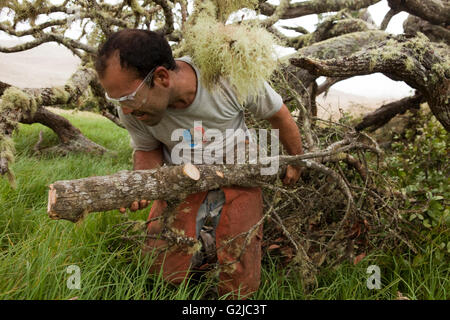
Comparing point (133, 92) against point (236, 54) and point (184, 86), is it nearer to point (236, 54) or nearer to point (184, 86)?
point (184, 86)

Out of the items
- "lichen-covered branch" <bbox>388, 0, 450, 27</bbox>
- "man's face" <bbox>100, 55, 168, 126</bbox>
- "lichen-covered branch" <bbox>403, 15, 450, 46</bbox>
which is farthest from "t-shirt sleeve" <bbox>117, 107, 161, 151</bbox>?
"lichen-covered branch" <bbox>403, 15, 450, 46</bbox>

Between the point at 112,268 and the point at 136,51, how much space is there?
48.3 inches

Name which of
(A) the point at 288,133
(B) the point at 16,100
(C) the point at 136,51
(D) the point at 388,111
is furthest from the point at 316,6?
(B) the point at 16,100

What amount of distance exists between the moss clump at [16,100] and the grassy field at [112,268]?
0.80 m

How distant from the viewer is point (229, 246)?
2.02 meters

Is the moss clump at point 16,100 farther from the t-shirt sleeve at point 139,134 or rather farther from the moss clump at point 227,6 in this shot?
the moss clump at point 227,6

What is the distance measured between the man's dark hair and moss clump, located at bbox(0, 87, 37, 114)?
653 millimetres

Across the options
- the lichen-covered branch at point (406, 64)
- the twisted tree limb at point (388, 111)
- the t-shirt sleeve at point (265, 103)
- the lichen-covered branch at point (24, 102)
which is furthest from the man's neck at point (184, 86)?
the twisted tree limb at point (388, 111)

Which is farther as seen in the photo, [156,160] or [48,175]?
[48,175]

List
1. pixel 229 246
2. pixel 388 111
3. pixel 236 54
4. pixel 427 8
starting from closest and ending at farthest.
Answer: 1. pixel 236 54
2. pixel 229 246
3. pixel 427 8
4. pixel 388 111

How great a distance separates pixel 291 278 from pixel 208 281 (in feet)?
2.00
